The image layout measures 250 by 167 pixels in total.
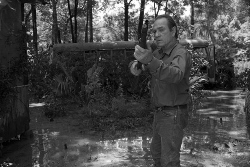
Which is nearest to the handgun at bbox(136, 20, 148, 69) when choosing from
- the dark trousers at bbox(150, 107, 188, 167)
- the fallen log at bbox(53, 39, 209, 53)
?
the dark trousers at bbox(150, 107, 188, 167)

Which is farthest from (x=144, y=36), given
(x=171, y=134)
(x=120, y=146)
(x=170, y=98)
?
(x=120, y=146)

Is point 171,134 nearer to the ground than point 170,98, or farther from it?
nearer to the ground

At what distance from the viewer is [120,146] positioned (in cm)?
620

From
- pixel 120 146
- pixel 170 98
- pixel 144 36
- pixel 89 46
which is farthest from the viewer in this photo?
pixel 89 46

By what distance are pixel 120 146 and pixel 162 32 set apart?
386cm

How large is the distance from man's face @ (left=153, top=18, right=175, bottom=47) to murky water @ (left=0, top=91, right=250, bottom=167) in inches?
107

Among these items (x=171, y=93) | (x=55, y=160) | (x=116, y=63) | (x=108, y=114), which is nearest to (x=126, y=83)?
(x=116, y=63)

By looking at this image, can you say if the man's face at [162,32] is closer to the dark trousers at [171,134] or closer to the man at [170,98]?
the man at [170,98]

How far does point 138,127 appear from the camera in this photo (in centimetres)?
783

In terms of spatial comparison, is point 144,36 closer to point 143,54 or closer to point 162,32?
point 143,54

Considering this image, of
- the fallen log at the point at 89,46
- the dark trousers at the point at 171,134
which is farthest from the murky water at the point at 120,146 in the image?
the fallen log at the point at 89,46

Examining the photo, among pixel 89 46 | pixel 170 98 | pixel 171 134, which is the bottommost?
pixel 171 134

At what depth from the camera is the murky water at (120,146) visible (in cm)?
515

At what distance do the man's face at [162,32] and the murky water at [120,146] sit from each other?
2.73 m
